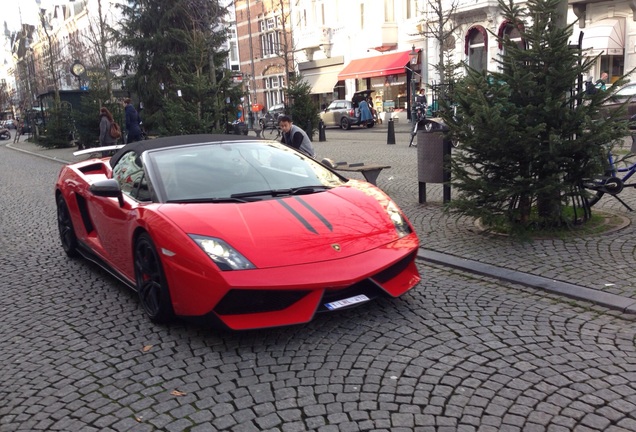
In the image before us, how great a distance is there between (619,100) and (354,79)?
35.6 meters

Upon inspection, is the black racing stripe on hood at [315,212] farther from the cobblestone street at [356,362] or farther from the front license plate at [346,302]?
the cobblestone street at [356,362]

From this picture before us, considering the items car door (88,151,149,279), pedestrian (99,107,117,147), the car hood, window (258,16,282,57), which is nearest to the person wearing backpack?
pedestrian (99,107,117,147)

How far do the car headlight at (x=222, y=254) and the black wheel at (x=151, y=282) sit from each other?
1.56 ft

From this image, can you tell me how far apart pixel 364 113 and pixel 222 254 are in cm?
2768

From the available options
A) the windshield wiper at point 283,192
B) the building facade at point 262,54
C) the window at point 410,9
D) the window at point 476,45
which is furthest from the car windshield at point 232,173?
the building facade at point 262,54

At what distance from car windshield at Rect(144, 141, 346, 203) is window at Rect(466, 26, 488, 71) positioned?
27.6 m

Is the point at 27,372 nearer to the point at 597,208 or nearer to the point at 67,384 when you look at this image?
the point at 67,384

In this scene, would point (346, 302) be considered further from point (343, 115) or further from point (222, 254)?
point (343, 115)

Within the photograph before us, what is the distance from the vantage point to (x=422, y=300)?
4551 mm

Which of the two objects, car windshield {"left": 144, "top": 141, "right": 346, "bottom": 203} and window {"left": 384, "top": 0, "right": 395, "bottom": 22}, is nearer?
car windshield {"left": 144, "top": 141, "right": 346, "bottom": 203}

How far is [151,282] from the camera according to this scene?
4.24 m

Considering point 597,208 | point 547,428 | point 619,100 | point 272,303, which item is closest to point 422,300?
point 272,303

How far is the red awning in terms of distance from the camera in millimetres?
34781

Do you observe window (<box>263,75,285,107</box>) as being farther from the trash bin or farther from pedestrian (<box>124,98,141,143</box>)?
the trash bin
